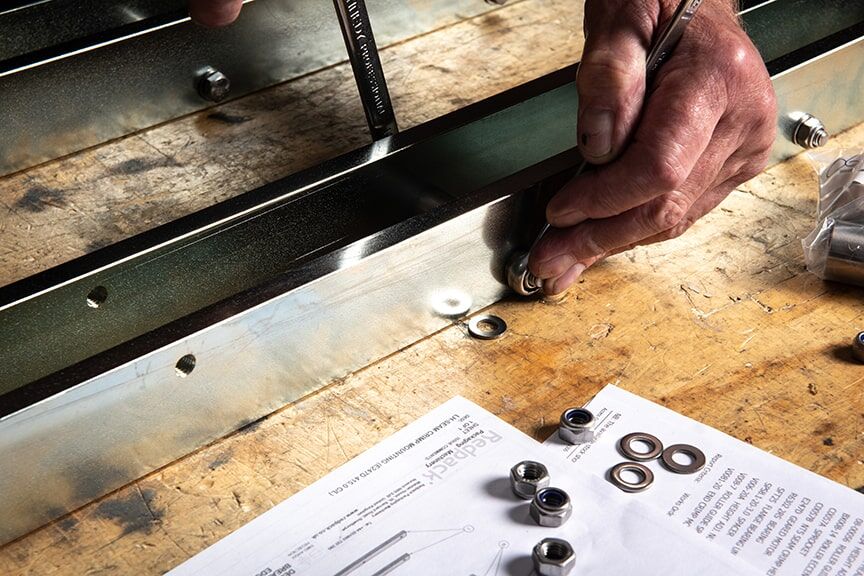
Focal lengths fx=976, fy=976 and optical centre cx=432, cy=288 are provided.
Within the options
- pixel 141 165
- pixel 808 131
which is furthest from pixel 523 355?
pixel 141 165

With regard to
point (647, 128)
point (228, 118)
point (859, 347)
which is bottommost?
point (859, 347)

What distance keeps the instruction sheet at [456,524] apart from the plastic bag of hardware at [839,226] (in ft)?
1.14

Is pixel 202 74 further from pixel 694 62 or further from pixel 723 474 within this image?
pixel 723 474

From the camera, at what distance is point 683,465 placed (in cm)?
94

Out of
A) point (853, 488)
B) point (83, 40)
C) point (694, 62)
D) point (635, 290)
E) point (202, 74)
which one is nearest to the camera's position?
point (853, 488)

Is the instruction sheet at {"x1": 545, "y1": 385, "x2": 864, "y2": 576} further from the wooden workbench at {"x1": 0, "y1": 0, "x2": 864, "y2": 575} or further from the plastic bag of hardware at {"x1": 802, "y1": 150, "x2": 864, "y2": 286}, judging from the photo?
the plastic bag of hardware at {"x1": 802, "y1": 150, "x2": 864, "y2": 286}

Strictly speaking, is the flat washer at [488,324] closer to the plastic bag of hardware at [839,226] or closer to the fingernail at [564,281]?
the fingernail at [564,281]

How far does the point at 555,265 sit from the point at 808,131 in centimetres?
53

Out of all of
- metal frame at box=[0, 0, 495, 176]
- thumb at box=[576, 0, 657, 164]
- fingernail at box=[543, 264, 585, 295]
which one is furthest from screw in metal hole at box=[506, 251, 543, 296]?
metal frame at box=[0, 0, 495, 176]

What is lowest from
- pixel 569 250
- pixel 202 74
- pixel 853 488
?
pixel 853 488

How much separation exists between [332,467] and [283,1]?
1031mm

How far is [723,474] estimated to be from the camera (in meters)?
0.93

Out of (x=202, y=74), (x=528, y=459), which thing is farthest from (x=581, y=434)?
(x=202, y=74)

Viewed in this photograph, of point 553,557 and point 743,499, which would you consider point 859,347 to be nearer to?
point 743,499
